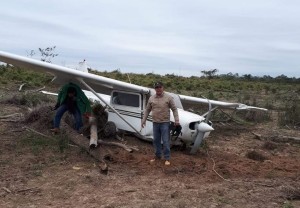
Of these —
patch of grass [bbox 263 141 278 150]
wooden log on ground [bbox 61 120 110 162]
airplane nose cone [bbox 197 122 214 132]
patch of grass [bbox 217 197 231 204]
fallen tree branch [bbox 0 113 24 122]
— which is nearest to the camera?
patch of grass [bbox 217 197 231 204]

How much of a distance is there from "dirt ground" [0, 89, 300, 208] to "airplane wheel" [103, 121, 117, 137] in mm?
366

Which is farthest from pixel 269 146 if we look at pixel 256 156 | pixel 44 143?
pixel 44 143

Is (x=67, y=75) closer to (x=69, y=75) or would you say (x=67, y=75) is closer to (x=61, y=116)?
(x=69, y=75)

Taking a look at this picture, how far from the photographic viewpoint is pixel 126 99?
11.1m

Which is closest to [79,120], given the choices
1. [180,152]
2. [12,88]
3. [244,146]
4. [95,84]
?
[95,84]

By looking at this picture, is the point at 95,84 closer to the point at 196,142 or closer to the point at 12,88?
the point at 196,142

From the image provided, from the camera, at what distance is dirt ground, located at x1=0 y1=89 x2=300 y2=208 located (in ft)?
21.4

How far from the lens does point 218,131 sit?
14703 mm

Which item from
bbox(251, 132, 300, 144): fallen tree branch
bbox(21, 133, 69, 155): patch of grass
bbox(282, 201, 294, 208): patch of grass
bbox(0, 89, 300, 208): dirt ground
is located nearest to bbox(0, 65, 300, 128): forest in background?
bbox(251, 132, 300, 144): fallen tree branch

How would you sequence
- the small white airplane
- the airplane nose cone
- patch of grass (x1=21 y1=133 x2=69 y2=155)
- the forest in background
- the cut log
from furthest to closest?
1. the forest in background
2. the small white airplane
3. the airplane nose cone
4. patch of grass (x1=21 y1=133 x2=69 y2=155)
5. the cut log

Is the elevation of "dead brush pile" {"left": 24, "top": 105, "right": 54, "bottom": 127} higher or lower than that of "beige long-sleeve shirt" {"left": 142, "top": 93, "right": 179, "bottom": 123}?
lower

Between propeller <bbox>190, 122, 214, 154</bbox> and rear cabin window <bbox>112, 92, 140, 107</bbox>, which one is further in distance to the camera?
rear cabin window <bbox>112, 92, 140, 107</bbox>

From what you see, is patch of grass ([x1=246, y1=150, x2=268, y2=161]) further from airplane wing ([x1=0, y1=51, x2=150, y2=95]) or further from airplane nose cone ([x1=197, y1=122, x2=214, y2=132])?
airplane wing ([x1=0, y1=51, x2=150, y2=95])

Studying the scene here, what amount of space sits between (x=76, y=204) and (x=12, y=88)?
18.2 metres
